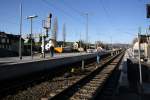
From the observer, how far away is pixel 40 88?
14.5 metres

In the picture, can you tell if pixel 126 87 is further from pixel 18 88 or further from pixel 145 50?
pixel 145 50

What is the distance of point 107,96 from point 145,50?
37.6 metres

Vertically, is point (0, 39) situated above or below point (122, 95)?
above

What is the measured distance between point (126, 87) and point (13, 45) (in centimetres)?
7222

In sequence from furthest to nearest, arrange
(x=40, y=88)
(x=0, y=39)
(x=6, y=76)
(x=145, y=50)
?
(x=0, y=39) < (x=145, y=50) < (x=6, y=76) < (x=40, y=88)

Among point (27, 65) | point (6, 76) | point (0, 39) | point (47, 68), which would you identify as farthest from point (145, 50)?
→ point (0, 39)

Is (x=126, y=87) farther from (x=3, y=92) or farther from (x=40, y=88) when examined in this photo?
(x=3, y=92)

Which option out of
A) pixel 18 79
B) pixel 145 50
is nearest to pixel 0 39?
pixel 145 50

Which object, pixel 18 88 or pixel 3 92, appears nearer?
pixel 3 92

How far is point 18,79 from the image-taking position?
17.4m

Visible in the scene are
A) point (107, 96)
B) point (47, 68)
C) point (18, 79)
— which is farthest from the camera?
point (47, 68)

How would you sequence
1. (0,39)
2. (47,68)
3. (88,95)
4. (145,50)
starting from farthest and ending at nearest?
(0,39)
(145,50)
(47,68)
(88,95)

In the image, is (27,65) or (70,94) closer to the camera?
(70,94)

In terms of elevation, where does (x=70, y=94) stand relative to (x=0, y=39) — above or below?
below
